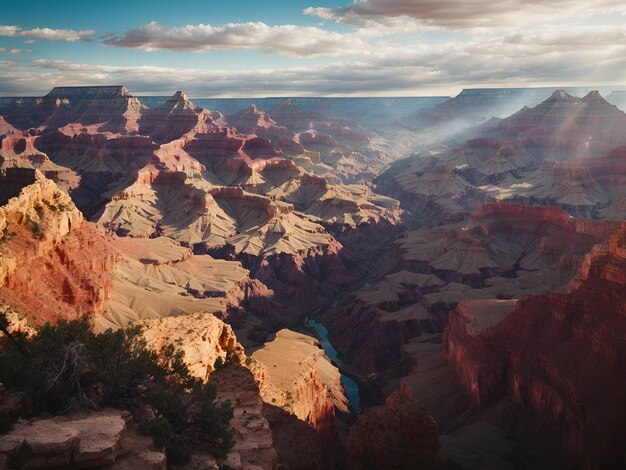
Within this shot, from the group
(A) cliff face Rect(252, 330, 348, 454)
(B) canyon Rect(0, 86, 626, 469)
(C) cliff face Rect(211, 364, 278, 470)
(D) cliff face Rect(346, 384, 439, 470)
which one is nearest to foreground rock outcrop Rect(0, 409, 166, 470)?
(B) canyon Rect(0, 86, 626, 469)

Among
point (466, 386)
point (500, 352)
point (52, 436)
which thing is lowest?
point (466, 386)

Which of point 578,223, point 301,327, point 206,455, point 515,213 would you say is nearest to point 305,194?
point 515,213

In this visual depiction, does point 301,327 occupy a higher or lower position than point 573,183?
lower

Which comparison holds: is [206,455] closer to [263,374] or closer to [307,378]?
[263,374]

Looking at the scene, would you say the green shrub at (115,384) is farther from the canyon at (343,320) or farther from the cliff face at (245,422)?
the canyon at (343,320)

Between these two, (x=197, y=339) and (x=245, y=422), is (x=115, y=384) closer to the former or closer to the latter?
(x=245, y=422)

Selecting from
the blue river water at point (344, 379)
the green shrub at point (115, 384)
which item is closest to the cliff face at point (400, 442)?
the green shrub at point (115, 384)
